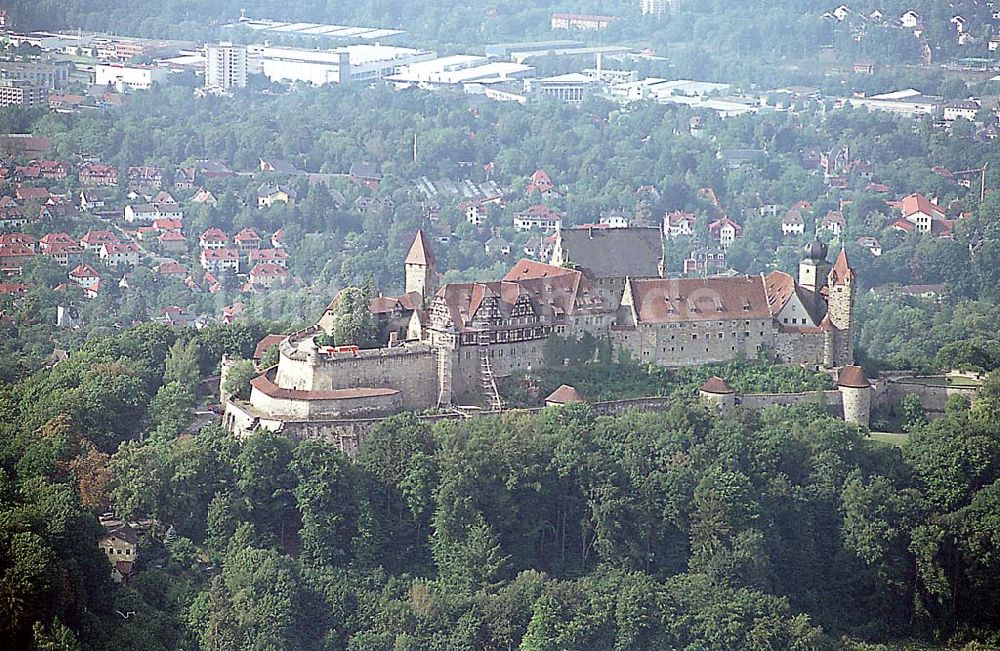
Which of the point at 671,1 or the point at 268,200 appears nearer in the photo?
the point at 268,200

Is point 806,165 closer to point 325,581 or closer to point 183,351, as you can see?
point 183,351

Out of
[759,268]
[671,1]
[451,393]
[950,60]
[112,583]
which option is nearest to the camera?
[112,583]

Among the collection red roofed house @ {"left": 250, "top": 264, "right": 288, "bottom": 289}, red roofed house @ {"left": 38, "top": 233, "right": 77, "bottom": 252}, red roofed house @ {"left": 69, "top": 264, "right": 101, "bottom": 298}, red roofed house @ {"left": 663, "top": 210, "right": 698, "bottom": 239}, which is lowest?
red roofed house @ {"left": 250, "top": 264, "right": 288, "bottom": 289}

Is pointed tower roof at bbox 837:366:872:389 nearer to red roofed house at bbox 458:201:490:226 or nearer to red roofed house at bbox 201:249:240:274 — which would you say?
red roofed house at bbox 201:249:240:274

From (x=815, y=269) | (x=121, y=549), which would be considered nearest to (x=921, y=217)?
(x=815, y=269)

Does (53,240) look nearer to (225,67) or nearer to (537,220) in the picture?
(537,220)

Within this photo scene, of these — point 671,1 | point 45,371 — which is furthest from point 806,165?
point 45,371

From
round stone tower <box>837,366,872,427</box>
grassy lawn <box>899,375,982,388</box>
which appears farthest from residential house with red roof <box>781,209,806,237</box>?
round stone tower <box>837,366,872,427</box>
